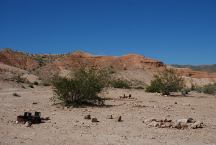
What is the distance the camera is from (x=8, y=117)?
1906 centimetres

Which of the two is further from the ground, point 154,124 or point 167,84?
point 167,84

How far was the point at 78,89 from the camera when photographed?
25.3m

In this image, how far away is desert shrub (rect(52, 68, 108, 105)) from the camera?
24953 mm

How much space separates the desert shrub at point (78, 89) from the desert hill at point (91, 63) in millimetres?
51352

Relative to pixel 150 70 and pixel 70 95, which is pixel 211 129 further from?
pixel 150 70

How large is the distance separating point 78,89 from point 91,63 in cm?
6222

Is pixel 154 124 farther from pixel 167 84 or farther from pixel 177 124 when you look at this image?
pixel 167 84

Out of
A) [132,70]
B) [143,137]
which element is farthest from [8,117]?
[132,70]

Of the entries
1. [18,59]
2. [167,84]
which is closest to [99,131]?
[167,84]

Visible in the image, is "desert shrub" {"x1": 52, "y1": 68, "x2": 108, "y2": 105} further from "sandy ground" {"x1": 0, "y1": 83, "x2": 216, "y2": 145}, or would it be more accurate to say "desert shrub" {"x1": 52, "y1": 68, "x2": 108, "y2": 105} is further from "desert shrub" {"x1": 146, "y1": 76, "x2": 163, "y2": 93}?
"desert shrub" {"x1": 146, "y1": 76, "x2": 163, "y2": 93}

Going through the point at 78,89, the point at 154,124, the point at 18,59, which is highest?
the point at 18,59

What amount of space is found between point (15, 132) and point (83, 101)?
428 inches

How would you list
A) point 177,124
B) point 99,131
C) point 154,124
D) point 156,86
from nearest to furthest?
point 99,131 < point 177,124 < point 154,124 < point 156,86

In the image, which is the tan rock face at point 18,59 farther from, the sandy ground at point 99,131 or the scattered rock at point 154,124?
the scattered rock at point 154,124
